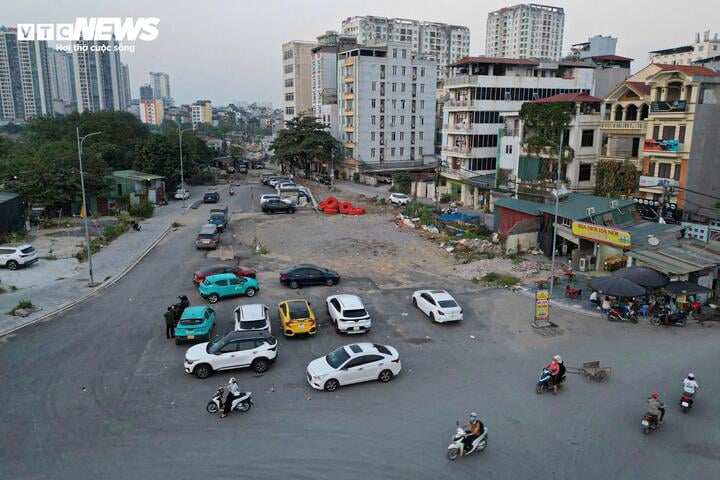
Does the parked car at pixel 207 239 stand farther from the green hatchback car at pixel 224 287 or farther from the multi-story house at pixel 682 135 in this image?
the multi-story house at pixel 682 135

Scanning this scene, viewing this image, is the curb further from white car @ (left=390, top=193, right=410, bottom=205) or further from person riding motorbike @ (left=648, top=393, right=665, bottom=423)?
white car @ (left=390, top=193, right=410, bottom=205)

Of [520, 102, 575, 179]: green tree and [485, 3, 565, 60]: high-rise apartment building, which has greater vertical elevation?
[485, 3, 565, 60]: high-rise apartment building

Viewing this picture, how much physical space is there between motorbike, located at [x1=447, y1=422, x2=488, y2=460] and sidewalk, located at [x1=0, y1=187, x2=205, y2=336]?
1931cm

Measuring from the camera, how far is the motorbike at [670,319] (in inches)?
907

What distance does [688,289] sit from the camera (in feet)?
79.0

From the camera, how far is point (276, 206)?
176ft

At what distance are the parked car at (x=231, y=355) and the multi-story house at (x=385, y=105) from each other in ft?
204

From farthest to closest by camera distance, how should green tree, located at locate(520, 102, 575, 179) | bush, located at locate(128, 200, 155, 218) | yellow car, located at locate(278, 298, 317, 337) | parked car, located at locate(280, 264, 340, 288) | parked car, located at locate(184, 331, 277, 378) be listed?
1. bush, located at locate(128, 200, 155, 218)
2. green tree, located at locate(520, 102, 575, 179)
3. parked car, located at locate(280, 264, 340, 288)
4. yellow car, located at locate(278, 298, 317, 337)
5. parked car, located at locate(184, 331, 277, 378)

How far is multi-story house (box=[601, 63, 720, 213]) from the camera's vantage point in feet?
116

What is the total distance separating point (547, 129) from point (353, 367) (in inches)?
1418

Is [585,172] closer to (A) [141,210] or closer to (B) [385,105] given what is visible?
(B) [385,105]

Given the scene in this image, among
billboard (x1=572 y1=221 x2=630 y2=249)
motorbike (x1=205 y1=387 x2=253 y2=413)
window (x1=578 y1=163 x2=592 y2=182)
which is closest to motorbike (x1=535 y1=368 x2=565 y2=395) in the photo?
motorbike (x1=205 y1=387 x2=253 y2=413)

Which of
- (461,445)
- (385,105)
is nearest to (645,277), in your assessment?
(461,445)

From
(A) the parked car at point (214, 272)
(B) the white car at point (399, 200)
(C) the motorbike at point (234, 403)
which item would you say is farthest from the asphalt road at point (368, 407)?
(B) the white car at point (399, 200)
